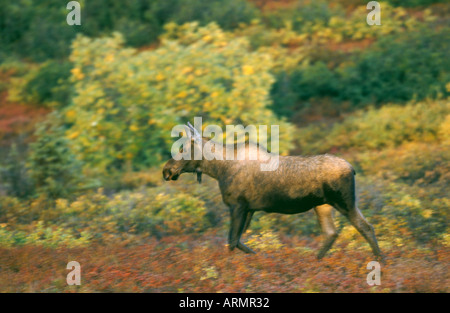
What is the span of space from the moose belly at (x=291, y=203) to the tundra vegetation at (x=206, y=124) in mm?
731

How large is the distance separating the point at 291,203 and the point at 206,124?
8059 mm

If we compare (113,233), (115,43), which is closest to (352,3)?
(115,43)

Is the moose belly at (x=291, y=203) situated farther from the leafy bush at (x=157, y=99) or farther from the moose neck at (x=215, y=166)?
the leafy bush at (x=157, y=99)

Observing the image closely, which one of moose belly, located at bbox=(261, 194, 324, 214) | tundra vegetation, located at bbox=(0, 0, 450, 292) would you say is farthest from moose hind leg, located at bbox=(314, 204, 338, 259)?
moose belly, located at bbox=(261, 194, 324, 214)

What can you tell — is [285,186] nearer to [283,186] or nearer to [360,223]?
[283,186]

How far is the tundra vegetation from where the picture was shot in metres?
8.50

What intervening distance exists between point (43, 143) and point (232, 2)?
2249 centimetres

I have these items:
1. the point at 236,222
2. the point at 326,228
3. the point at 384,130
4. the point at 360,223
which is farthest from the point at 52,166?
the point at 384,130

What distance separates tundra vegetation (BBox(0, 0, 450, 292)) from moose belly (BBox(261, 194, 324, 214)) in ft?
2.40

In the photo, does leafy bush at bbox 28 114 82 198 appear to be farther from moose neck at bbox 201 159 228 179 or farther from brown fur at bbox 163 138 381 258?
moose neck at bbox 201 159 228 179

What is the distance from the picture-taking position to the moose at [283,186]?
8.16 m

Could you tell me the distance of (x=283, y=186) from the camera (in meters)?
8.31

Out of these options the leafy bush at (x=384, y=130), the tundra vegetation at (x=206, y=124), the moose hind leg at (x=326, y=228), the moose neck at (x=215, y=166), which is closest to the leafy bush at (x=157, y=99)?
the tundra vegetation at (x=206, y=124)

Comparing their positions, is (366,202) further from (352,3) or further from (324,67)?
(352,3)
